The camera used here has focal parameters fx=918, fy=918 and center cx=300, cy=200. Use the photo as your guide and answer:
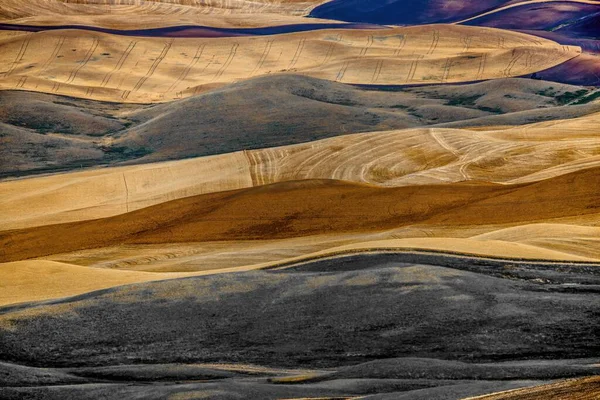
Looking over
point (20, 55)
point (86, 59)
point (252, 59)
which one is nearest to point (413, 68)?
point (252, 59)

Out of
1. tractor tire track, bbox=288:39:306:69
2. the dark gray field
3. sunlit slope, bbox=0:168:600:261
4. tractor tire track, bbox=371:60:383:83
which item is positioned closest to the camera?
the dark gray field

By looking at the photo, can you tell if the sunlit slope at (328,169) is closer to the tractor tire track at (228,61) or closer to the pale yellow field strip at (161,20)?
the tractor tire track at (228,61)

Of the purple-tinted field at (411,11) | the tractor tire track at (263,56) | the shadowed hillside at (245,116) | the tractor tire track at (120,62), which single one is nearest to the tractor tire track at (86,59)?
the tractor tire track at (120,62)

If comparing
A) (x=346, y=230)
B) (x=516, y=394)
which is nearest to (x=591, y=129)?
(x=346, y=230)

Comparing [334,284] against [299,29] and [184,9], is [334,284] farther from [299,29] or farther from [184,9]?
[184,9]

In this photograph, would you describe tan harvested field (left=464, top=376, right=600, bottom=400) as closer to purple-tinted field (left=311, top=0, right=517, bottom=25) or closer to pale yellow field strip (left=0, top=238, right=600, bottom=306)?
pale yellow field strip (left=0, top=238, right=600, bottom=306)

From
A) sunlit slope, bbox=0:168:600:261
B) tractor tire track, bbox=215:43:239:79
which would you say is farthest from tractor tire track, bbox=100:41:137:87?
sunlit slope, bbox=0:168:600:261
